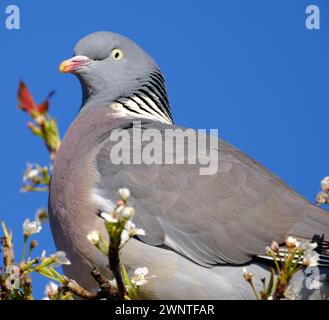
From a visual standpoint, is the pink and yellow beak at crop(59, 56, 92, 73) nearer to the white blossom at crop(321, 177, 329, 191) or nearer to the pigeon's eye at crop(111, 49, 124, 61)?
the pigeon's eye at crop(111, 49, 124, 61)

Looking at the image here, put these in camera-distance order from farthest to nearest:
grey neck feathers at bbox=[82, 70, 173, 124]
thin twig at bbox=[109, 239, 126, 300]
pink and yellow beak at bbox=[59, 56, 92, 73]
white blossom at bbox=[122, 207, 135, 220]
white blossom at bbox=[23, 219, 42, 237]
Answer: pink and yellow beak at bbox=[59, 56, 92, 73]
grey neck feathers at bbox=[82, 70, 173, 124]
white blossom at bbox=[23, 219, 42, 237]
thin twig at bbox=[109, 239, 126, 300]
white blossom at bbox=[122, 207, 135, 220]

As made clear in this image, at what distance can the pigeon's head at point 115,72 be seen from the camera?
6.11 metres

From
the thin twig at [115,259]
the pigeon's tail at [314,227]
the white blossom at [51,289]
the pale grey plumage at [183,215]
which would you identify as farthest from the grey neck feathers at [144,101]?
the thin twig at [115,259]

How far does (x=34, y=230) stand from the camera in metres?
3.09

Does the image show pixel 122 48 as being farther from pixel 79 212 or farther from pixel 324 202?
pixel 324 202

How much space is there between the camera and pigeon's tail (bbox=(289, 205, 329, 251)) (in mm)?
4517

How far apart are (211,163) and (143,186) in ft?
1.82

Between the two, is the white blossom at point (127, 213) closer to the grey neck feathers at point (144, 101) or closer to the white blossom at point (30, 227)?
the white blossom at point (30, 227)

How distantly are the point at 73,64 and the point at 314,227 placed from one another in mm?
2667

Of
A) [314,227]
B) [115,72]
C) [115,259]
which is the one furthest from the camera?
[115,72]

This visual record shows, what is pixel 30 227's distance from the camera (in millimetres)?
3074

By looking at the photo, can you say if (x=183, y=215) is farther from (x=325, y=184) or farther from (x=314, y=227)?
(x=325, y=184)

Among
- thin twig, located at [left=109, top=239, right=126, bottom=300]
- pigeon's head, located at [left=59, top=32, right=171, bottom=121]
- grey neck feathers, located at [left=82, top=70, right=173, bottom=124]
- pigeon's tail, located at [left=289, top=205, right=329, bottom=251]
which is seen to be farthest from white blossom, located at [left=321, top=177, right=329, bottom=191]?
pigeon's head, located at [left=59, top=32, right=171, bottom=121]

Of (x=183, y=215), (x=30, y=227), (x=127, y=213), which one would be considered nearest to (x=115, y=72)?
(x=183, y=215)
